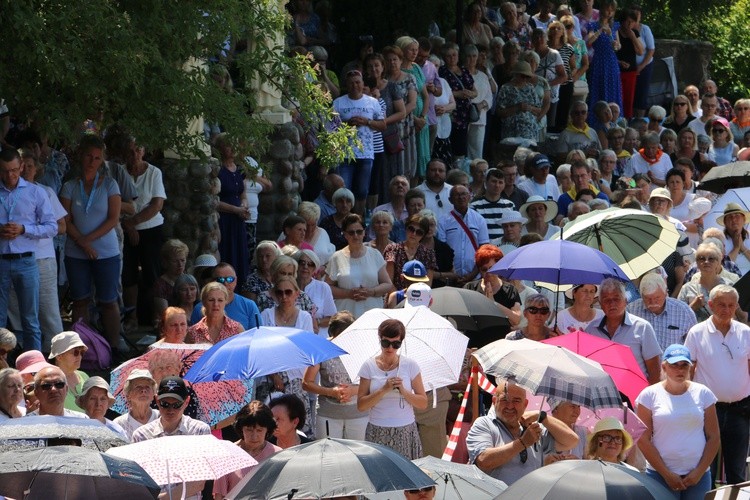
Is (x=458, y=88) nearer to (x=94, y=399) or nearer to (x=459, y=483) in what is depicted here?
(x=94, y=399)

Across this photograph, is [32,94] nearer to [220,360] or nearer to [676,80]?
[220,360]

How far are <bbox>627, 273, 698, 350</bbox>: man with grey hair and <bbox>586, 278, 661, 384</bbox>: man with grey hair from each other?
22.5 inches

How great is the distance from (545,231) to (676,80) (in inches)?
474

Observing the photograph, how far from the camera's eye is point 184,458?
922cm

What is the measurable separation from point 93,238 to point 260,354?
319 centimetres

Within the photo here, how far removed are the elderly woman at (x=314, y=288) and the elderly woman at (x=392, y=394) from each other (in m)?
2.25

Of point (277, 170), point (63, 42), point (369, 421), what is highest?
point (63, 42)

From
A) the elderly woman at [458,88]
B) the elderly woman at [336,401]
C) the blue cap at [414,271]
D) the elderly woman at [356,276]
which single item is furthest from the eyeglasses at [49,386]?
the elderly woman at [458,88]

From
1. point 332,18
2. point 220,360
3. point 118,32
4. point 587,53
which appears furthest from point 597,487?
point 587,53

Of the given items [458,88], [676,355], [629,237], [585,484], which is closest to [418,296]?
[629,237]

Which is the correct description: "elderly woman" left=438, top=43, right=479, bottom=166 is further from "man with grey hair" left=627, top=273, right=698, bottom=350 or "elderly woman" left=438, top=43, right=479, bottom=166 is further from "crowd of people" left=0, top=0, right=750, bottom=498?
"man with grey hair" left=627, top=273, right=698, bottom=350

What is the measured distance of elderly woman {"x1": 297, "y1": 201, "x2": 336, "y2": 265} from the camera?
15969 millimetres

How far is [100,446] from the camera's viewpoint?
8.70 meters

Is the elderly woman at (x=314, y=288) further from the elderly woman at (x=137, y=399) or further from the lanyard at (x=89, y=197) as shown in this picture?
the elderly woman at (x=137, y=399)
